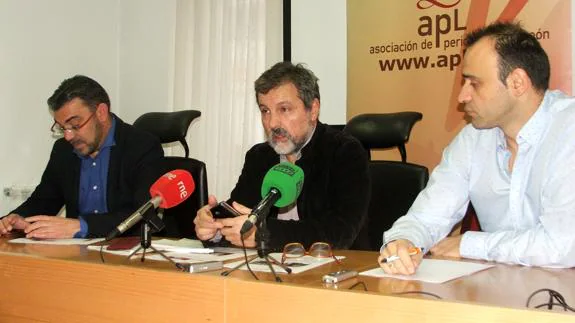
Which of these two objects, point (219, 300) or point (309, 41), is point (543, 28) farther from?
point (219, 300)

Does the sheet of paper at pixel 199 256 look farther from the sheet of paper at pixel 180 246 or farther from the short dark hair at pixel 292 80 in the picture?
the short dark hair at pixel 292 80

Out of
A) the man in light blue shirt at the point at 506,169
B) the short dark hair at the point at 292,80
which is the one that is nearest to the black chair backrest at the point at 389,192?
the man in light blue shirt at the point at 506,169

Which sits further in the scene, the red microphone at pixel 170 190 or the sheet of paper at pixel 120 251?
the sheet of paper at pixel 120 251

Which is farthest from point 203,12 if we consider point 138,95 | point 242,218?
point 242,218

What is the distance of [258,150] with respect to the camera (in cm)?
306

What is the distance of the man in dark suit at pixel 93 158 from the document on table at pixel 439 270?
63.7 inches

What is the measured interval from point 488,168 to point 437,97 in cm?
187

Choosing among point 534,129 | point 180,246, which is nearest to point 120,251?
point 180,246

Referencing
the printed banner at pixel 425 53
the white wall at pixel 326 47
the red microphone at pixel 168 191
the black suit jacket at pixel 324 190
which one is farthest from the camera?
the white wall at pixel 326 47

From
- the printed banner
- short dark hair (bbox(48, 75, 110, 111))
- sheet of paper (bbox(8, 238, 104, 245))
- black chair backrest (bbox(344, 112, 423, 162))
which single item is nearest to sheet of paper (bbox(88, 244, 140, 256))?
sheet of paper (bbox(8, 238, 104, 245))

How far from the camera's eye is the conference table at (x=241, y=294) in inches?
52.9

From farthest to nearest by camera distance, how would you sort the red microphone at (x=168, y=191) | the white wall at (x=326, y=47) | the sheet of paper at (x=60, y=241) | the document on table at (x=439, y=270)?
the white wall at (x=326, y=47) → the sheet of paper at (x=60, y=241) → the red microphone at (x=168, y=191) → the document on table at (x=439, y=270)

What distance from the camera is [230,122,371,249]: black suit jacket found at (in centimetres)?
245

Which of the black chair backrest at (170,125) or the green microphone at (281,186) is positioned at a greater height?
the black chair backrest at (170,125)
